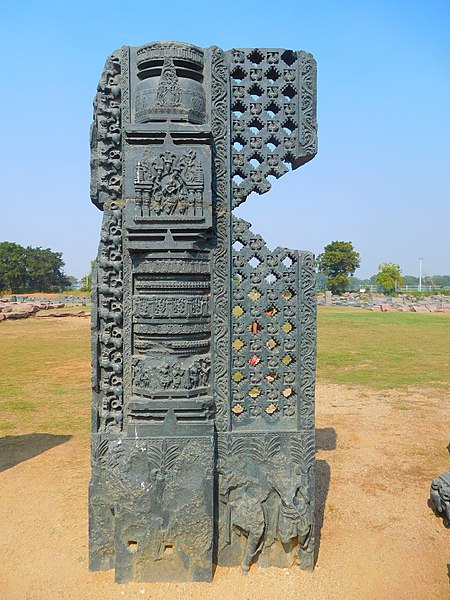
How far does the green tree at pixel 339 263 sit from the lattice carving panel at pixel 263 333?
6037 centimetres

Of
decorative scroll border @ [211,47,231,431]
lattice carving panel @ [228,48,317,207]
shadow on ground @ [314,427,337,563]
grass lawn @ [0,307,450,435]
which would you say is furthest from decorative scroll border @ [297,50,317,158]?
grass lawn @ [0,307,450,435]

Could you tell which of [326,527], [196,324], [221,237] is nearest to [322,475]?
[326,527]

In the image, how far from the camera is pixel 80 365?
13602 mm

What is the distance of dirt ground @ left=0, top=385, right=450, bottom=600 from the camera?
3.80 metres

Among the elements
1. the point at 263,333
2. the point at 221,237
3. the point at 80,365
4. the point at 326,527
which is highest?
the point at 221,237

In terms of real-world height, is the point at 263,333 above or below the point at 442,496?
above

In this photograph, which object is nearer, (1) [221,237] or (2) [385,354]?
(1) [221,237]

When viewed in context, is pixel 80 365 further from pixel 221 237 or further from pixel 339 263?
pixel 339 263

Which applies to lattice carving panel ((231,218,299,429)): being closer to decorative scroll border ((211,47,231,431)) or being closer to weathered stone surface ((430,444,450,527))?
decorative scroll border ((211,47,231,431))

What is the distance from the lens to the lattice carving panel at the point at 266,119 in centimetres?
422

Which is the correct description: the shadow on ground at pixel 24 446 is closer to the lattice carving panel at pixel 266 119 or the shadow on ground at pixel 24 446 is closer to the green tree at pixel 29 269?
the lattice carving panel at pixel 266 119

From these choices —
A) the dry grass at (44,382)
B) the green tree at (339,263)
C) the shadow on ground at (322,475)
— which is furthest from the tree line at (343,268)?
the shadow on ground at (322,475)

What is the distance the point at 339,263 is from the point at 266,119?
61.2m

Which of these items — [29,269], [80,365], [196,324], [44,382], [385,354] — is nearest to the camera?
[196,324]
